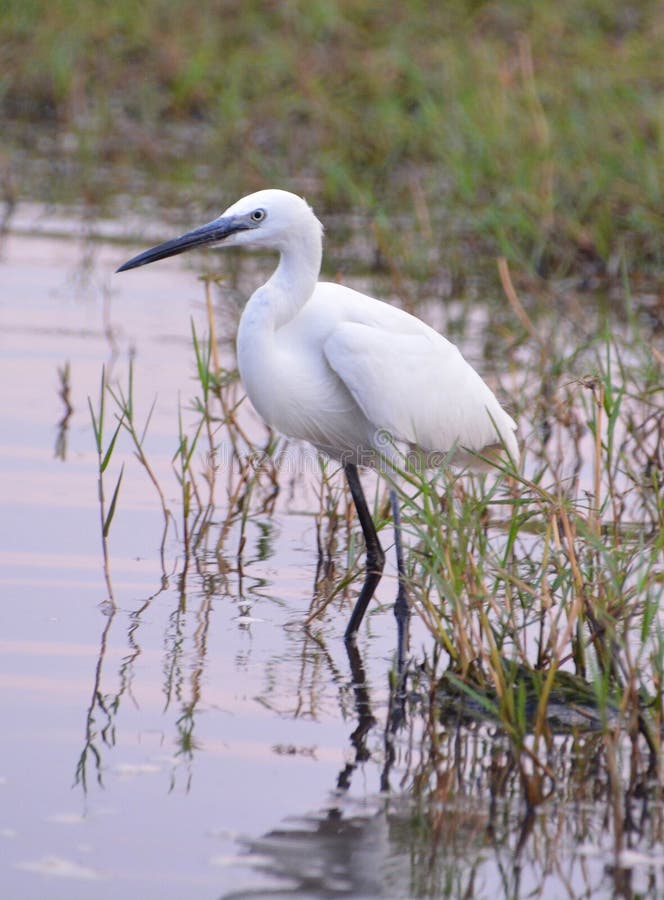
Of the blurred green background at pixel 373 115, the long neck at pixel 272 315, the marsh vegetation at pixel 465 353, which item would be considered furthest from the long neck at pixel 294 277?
the blurred green background at pixel 373 115

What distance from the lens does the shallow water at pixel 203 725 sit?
312cm

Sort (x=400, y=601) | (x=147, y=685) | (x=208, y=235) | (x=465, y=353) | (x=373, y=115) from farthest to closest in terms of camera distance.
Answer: (x=373, y=115) → (x=465, y=353) → (x=400, y=601) → (x=208, y=235) → (x=147, y=685)

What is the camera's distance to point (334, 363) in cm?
458

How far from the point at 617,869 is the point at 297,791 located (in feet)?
2.36

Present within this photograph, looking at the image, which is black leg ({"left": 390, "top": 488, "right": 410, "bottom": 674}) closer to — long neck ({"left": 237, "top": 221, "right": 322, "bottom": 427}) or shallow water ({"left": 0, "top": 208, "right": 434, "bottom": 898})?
shallow water ({"left": 0, "top": 208, "right": 434, "bottom": 898})

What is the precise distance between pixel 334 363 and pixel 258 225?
443mm

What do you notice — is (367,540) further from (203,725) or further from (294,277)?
(203,725)

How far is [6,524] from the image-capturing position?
16.9ft

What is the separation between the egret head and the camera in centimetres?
448

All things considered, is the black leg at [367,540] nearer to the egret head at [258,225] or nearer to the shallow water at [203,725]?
the shallow water at [203,725]

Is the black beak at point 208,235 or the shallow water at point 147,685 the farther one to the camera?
the black beak at point 208,235

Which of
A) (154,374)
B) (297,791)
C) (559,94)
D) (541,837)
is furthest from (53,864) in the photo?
(559,94)

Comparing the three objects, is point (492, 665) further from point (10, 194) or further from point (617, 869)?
point (10, 194)

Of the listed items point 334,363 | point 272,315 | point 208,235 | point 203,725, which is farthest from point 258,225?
point 203,725
